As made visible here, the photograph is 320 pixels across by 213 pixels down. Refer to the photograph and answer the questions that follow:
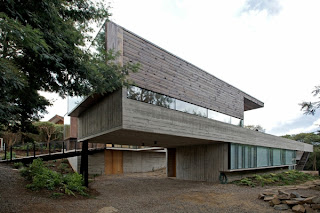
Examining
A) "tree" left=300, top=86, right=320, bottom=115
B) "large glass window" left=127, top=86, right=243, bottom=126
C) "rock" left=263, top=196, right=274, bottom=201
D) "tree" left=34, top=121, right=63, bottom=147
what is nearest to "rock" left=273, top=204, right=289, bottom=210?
"rock" left=263, top=196, right=274, bottom=201

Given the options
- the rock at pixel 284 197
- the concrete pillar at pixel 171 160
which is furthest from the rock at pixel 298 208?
the concrete pillar at pixel 171 160

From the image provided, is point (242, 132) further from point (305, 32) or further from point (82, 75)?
point (82, 75)

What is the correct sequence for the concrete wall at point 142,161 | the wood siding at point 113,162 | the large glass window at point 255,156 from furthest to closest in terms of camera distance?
the concrete wall at point 142,161, the wood siding at point 113,162, the large glass window at point 255,156

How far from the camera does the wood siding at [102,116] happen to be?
8477 mm

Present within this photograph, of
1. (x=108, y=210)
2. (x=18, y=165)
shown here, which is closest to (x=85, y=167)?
(x=18, y=165)

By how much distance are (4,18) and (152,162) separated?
19.2m

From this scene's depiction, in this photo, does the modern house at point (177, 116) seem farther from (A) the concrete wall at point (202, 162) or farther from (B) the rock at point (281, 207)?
(B) the rock at point (281, 207)

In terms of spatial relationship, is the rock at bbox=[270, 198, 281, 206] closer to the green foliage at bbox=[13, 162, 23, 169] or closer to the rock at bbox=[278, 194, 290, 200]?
the rock at bbox=[278, 194, 290, 200]

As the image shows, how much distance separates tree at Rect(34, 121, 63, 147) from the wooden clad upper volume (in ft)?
57.7

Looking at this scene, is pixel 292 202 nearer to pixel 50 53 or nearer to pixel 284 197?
pixel 284 197

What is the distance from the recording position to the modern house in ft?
29.1

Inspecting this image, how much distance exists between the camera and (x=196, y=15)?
461 inches

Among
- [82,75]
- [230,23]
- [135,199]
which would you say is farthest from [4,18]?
[230,23]

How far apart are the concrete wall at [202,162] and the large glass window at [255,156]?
0.59 m
